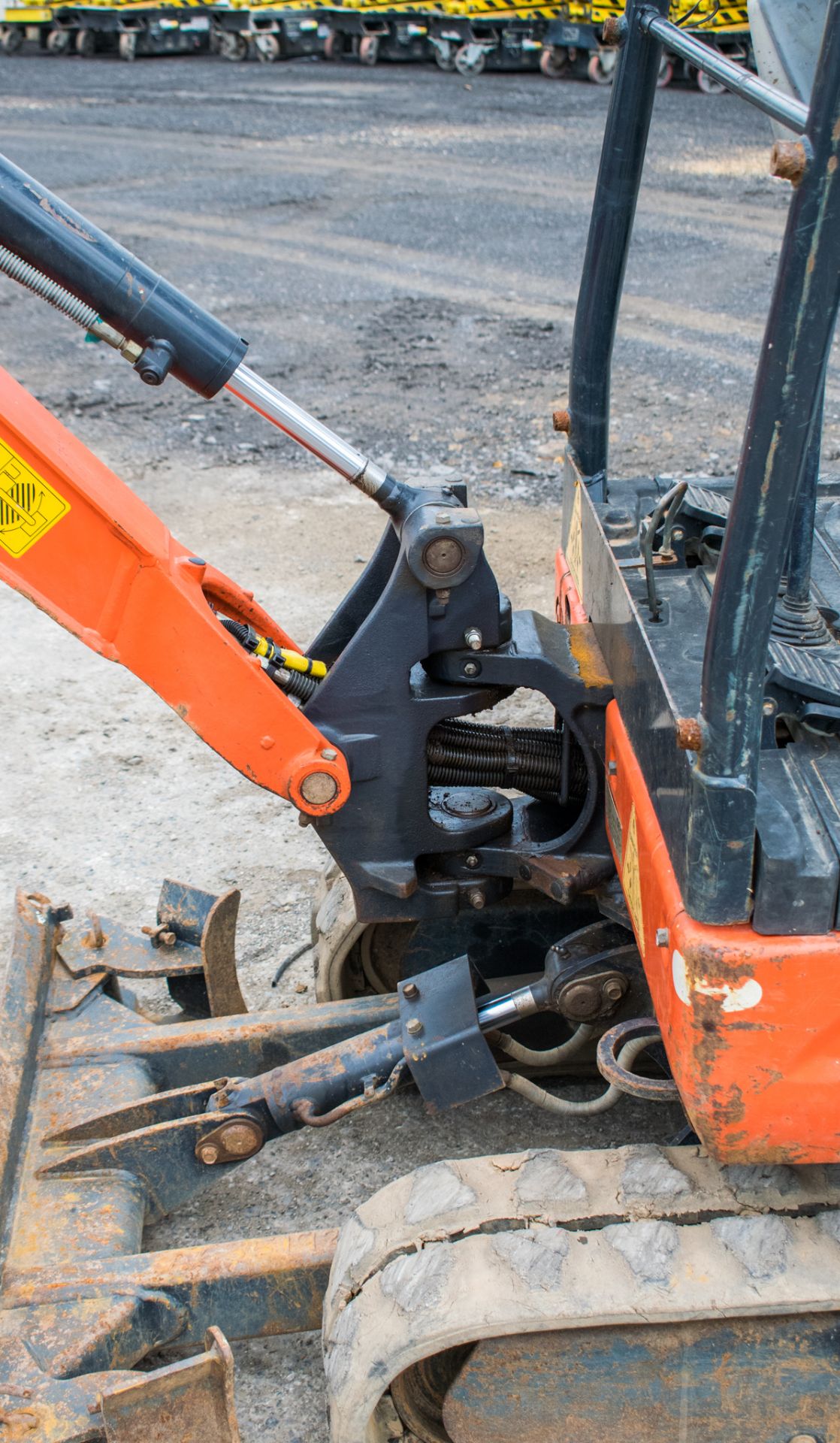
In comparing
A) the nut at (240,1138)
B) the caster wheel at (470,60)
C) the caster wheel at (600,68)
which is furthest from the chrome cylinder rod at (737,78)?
the caster wheel at (470,60)

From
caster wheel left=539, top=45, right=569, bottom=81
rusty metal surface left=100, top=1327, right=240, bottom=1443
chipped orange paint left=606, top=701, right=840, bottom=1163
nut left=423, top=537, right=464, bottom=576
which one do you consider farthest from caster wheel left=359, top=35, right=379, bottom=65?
rusty metal surface left=100, top=1327, right=240, bottom=1443

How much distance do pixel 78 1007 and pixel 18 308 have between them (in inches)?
333

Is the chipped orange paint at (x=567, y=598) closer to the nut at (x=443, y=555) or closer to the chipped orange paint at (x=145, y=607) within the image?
the nut at (x=443, y=555)

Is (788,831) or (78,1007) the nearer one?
(788,831)

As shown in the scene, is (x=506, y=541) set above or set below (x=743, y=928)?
below

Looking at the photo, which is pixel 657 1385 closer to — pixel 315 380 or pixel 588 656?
pixel 588 656

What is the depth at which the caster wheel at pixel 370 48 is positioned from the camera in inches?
832

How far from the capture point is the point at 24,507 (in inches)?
94.0

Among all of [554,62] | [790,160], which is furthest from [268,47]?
[790,160]

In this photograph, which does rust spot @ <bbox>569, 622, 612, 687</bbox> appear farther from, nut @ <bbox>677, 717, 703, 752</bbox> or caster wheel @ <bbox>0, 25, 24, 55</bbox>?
caster wheel @ <bbox>0, 25, 24, 55</bbox>

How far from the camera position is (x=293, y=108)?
1780 centimetres

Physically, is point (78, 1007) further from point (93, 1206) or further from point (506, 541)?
point (506, 541)

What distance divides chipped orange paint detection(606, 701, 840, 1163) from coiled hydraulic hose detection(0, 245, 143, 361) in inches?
50.4

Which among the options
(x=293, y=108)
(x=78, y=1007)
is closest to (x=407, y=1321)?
(x=78, y=1007)
